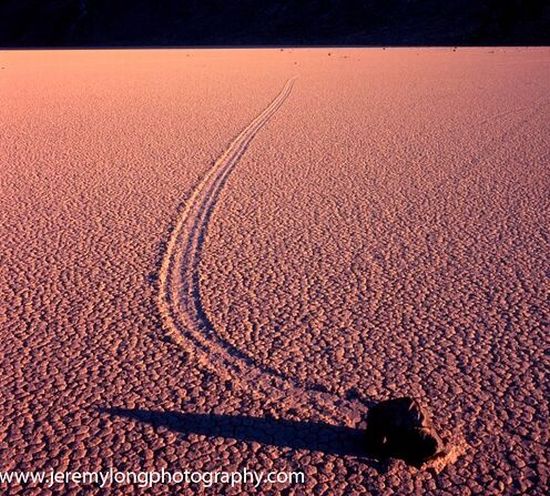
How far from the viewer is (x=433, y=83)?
1748 cm

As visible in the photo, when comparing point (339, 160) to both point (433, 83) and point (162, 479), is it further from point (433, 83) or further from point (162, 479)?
point (433, 83)

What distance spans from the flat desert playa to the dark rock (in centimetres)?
7

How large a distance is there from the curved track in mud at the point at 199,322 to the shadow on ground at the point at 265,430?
0.15 metres

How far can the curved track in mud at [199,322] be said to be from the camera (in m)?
3.36

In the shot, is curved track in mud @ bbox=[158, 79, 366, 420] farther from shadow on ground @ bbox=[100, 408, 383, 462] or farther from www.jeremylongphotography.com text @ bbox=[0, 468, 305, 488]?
www.jeremylongphotography.com text @ bbox=[0, 468, 305, 488]

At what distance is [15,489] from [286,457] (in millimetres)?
1122

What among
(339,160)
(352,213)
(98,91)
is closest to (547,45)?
(98,91)
